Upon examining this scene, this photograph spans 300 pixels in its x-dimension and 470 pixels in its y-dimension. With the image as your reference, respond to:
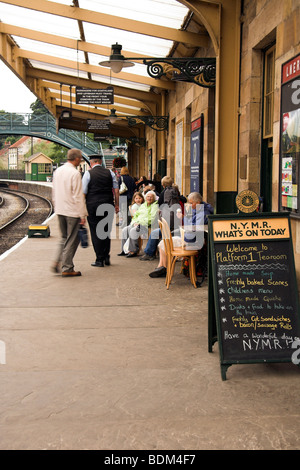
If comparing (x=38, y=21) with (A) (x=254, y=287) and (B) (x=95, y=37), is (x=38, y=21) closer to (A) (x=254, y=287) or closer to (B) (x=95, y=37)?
(B) (x=95, y=37)

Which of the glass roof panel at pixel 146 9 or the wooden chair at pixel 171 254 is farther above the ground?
the glass roof panel at pixel 146 9

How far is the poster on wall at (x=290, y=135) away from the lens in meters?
4.93

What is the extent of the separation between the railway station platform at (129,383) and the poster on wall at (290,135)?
1.44 m

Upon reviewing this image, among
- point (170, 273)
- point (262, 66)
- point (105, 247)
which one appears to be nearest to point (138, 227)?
point (105, 247)

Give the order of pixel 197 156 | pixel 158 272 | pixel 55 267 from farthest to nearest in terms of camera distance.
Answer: pixel 197 156 → pixel 55 267 → pixel 158 272

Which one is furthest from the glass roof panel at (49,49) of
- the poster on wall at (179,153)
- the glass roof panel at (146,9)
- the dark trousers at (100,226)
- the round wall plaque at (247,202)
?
the round wall plaque at (247,202)

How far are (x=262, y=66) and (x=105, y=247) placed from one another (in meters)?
3.46

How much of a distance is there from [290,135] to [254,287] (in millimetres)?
1778

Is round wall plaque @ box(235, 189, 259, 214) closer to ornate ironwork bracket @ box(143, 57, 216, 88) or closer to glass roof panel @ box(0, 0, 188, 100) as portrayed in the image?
ornate ironwork bracket @ box(143, 57, 216, 88)

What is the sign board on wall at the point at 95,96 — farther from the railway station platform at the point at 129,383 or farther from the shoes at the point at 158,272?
the railway station platform at the point at 129,383

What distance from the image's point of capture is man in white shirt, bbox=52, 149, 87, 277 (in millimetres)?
7605

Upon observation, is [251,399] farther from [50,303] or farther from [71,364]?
[50,303]

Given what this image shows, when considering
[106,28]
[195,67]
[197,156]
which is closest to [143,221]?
[197,156]

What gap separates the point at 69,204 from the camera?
300 inches
